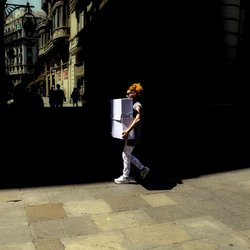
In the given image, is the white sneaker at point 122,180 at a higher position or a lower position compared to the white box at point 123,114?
lower

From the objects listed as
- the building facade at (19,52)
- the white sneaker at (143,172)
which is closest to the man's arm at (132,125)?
the white sneaker at (143,172)

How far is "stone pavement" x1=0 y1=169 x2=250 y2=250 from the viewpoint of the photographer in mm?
4039

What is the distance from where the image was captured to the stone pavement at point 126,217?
159 inches

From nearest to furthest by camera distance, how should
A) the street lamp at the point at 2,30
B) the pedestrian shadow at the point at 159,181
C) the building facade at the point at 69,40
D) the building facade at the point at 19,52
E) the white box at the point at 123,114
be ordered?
the white box at the point at 123,114
the pedestrian shadow at the point at 159,181
the street lamp at the point at 2,30
the building facade at the point at 69,40
the building facade at the point at 19,52

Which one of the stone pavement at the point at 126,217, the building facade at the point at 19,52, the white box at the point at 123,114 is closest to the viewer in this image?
the stone pavement at the point at 126,217

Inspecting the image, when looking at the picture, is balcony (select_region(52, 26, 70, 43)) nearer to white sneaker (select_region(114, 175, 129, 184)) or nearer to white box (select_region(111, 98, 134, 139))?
white box (select_region(111, 98, 134, 139))

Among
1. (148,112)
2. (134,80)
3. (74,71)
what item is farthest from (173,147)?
(74,71)

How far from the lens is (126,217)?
15.6 ft

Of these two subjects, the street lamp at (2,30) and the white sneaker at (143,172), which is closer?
the white sneaker at (143,172)

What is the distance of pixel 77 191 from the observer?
5895mm

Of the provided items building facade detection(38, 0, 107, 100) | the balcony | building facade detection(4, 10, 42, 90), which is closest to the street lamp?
building facade detection(38, 0, 107, 100)

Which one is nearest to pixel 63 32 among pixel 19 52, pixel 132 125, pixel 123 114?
pixel 123 114

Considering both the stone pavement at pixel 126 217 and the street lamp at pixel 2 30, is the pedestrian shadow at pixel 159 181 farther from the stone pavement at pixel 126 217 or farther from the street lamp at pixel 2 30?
the street lamp at pixel 2 30

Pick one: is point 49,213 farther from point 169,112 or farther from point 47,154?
point 169,112
